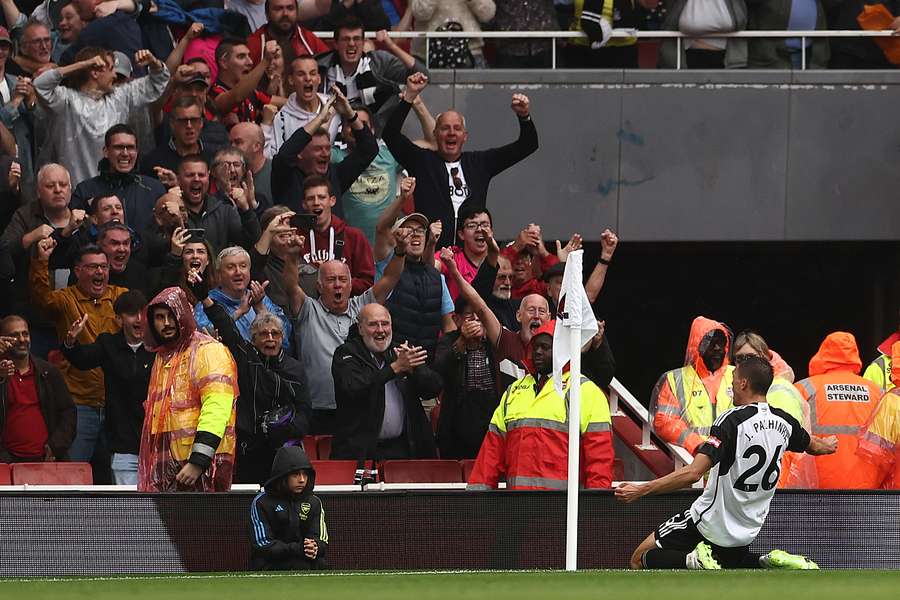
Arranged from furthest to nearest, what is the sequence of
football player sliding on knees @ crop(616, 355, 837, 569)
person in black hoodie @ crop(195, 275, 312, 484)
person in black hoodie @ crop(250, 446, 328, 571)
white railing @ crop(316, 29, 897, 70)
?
white railing @ crop(316, 29, 897, 70)
person in black hoodie @ crop(195, 275, 312, 484)
person in black hoodie @ crop(250, 446, 328, 571)
football player sliding on knees @ crop(616, 355, 837, 569)

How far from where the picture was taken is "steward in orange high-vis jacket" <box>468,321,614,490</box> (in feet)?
36.6

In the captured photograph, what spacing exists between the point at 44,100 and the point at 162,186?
131cm

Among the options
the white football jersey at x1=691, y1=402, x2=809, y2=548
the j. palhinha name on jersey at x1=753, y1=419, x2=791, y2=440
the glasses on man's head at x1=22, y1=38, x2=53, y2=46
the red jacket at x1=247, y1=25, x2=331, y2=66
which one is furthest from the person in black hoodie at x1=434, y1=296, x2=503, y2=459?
the glasses on man's head at x1=22, y1=38, x2=53, y2=46

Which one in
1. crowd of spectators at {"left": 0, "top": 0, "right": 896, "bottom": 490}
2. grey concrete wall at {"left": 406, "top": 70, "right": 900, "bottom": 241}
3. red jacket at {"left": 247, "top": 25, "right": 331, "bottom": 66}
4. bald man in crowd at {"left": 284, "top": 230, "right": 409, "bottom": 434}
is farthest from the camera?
grey concrete wall at {"left": 406, "top": 70, "right": 900, "bottom": 241}

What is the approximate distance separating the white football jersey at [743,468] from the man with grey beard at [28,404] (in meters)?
4.55

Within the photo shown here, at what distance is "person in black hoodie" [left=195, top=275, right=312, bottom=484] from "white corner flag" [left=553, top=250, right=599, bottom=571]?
2.01 metres

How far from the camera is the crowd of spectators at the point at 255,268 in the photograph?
11.6 meters

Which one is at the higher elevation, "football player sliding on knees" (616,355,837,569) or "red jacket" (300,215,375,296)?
"red jacket" (300,215,375,296)

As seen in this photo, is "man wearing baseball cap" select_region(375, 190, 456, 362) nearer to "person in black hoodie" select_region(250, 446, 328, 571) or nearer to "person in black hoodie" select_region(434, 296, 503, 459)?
"person in black hoodie" select_region(434, 296, 503, 459)

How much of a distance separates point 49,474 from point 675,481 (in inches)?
168

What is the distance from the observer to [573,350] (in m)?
10.6

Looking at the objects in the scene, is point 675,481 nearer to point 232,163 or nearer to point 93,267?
point 93,267

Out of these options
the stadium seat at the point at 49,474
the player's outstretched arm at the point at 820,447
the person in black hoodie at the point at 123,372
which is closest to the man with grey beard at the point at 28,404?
the person in black hoodie at the point at 123,372

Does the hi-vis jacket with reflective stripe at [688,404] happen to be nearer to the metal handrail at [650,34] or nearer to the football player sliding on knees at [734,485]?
the football player sliding on knees at [734,485]
